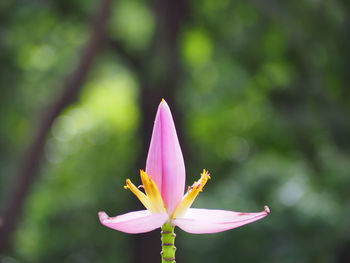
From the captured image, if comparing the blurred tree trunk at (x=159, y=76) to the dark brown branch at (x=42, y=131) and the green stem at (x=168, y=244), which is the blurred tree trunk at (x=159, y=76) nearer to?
the dark brown branch at (x=42, y=131)

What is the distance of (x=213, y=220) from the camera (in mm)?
526

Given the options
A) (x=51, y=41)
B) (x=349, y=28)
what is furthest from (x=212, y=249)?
(x=51, y=41)

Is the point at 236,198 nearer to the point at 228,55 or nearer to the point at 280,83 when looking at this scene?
the point at 280,83

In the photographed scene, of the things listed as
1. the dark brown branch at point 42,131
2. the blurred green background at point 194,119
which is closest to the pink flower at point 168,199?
the blurred green background at point 194,119

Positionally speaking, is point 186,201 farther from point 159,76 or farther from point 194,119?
point 194,119

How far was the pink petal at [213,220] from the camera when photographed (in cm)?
52

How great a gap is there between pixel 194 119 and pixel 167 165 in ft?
20.7

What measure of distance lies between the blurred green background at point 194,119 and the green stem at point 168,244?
2947 mm

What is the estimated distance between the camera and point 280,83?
17.7 feet

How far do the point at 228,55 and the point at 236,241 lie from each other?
2.29m

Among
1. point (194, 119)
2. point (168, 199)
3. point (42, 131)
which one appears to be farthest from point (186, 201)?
point (194, 119)

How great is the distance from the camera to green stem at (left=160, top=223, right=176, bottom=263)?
0.49 m

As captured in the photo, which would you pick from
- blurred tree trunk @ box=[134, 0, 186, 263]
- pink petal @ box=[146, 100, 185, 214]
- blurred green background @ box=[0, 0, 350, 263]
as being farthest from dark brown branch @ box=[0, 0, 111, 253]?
pink petal @ box=[146, 100, 185, 214]

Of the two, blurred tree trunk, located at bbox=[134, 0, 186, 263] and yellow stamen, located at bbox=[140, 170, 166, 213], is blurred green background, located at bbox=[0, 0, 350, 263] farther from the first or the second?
yellow stamen, located at bbox=[140, 170, 166, 213]
